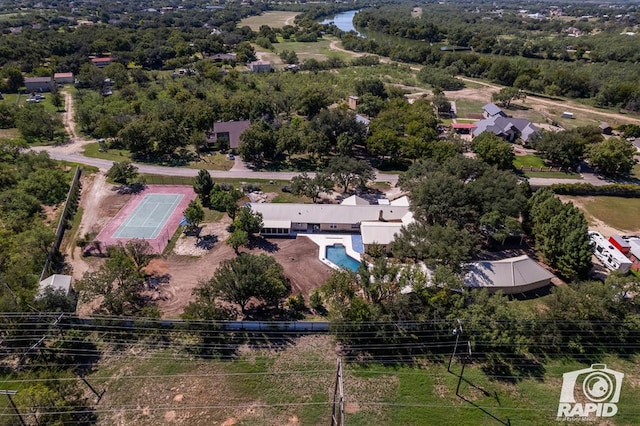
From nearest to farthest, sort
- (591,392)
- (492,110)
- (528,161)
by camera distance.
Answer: (591,392) → (528,161) → (492,110)

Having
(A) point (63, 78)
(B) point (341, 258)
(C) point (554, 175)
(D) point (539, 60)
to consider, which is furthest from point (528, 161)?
(A) point (63, 78)

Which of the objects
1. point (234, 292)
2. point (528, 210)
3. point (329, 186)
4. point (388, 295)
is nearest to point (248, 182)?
point (329, 186)

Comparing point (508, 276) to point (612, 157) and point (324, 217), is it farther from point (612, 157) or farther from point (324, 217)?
point (612, 157)

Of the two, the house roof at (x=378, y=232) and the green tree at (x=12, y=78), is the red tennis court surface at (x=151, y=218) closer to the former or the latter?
the house roof at (x=378, y=232)

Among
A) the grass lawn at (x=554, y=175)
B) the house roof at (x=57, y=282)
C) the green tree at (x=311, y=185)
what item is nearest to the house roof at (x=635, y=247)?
the grass lawn at (x=554, y=175)

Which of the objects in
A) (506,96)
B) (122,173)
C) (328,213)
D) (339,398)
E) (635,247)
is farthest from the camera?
(506,96)
